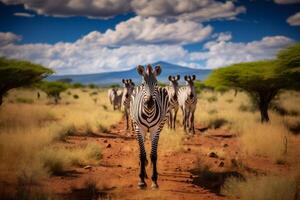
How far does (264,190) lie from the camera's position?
614 centimetres

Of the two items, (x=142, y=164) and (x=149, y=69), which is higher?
(x=149, y=69)

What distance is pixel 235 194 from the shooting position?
6.62m

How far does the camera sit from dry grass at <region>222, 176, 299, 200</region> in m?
6.02

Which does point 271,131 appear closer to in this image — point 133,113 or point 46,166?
point 133,113

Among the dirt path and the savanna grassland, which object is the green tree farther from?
the dirt path

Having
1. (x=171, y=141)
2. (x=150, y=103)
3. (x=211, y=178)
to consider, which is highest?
(x=150, y=103)

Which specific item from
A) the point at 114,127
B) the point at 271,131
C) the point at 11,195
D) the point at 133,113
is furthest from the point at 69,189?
the point at 114,127

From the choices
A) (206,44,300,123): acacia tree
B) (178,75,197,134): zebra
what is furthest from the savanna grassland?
(206,44,300,123): acacia tree

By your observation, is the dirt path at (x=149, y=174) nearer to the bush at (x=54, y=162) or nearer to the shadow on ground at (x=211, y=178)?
the shadow on ground at (x=211, y=178)

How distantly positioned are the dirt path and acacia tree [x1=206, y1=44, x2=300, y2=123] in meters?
3.42

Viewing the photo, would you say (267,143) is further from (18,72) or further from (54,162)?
(18,72)

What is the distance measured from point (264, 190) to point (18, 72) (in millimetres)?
11640

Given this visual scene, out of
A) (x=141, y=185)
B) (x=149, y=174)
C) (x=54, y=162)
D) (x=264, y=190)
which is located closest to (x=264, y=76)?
(x=149, y=174)

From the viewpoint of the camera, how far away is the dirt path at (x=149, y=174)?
22.6ft
